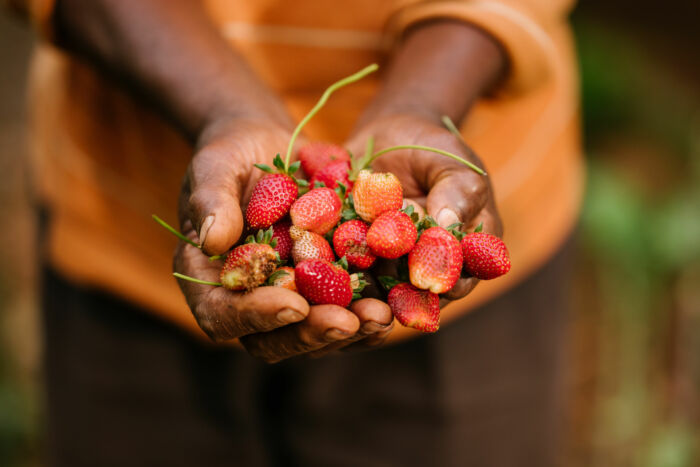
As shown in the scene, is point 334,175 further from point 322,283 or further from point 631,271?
point 631,271

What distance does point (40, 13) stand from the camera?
81 cm

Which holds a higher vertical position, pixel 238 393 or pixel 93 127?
pixel 93 127

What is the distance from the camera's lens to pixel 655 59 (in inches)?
83.5

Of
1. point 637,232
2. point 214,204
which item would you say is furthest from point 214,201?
point 637,232

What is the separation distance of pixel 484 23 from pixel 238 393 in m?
0.67

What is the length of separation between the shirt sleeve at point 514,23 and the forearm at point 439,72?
1cm

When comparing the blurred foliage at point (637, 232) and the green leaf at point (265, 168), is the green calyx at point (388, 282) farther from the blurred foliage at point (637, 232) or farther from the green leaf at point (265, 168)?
the blurred foliage at point (637, 232)

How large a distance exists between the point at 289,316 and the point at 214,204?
12 cm

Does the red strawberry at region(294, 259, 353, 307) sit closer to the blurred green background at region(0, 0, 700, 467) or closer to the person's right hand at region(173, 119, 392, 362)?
the person's right hand at region(173, 119, 392, 362)

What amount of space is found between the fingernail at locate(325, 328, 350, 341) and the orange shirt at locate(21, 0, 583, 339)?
0.45 m

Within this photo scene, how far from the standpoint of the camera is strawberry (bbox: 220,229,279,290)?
0.55 meters

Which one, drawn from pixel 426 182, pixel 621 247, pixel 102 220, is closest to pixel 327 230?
pixel 426 182

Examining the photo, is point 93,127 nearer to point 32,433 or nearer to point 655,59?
point 32,433

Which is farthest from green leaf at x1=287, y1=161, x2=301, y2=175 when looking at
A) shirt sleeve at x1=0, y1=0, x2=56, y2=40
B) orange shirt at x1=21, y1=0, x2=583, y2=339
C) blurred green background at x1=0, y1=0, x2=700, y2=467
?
blurred green background at x1=0, y1=0, x2=700, y2=467
